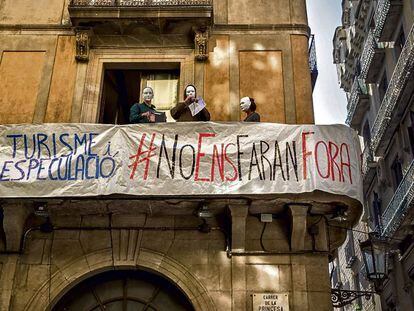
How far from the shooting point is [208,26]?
1219 centimetres

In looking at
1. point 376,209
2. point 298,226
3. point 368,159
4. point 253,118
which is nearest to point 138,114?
point 253,118

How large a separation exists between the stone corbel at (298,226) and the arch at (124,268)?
1.80 m

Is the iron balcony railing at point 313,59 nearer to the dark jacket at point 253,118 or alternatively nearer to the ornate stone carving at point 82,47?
the dark jacket at point 253,118

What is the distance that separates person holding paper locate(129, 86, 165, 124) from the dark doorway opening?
1149 millimetres

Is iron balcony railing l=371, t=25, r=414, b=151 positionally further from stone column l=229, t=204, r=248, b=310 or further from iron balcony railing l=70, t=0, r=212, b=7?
stone column l=229, t=204, r=248, b=310

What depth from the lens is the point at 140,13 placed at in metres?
12.0

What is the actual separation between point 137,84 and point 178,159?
172 inches

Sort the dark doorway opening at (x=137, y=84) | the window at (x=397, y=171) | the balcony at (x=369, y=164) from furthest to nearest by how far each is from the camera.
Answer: the balcony at (x=369, y=164)
the window at (x=397, y=171)
the dark doorway opening at (x=137, y=84)

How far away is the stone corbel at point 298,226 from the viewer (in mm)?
9820

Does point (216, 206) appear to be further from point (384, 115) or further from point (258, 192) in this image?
point (384, 115)

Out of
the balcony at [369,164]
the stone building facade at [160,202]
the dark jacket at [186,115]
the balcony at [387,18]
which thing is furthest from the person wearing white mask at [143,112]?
the balcony at [369,164]

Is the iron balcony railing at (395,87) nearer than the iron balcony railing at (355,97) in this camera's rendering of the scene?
Yes

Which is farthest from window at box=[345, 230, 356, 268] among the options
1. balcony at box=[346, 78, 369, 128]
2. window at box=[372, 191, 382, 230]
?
balcony at box=[346, 78, 369, 128]

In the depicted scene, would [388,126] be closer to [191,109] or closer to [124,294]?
[191,109]
